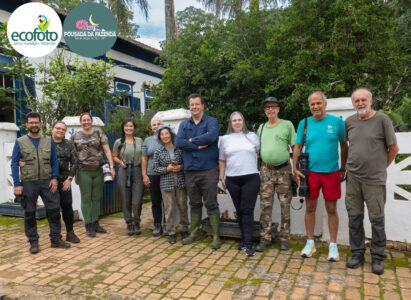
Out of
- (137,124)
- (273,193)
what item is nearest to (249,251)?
(273,193)

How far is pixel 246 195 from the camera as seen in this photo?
4.03 m

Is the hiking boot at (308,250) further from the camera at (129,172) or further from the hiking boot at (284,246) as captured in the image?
the camera at (129,172)

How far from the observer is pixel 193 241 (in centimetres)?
457

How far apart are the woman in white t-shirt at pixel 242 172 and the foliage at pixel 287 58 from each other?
61.7 inches

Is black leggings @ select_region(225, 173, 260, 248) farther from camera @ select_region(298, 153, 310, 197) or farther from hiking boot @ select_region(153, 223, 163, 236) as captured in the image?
hiking boot @ select_region(153, 223, 163, 236)

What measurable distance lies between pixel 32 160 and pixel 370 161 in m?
4.16

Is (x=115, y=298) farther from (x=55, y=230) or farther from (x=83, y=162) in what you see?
(x=83, y=162)

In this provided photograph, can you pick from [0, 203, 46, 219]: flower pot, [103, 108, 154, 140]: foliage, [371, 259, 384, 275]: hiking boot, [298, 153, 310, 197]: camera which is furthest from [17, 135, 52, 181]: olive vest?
[371, 259, 384, 275]: hiking boot

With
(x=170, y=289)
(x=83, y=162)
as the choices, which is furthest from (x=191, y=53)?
(x=170, y=289)

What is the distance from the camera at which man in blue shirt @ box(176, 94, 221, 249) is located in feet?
13.8

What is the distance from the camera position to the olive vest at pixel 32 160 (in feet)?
14.1

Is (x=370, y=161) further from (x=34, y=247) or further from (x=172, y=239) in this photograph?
(x=34, y=247)

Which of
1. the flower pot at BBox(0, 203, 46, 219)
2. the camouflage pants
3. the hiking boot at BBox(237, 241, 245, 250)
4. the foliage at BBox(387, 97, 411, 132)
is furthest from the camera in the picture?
the flower pot at BBox(0, 203, 46, 219)

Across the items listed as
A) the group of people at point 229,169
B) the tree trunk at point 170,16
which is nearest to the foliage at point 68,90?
the group of people at point 229,169
